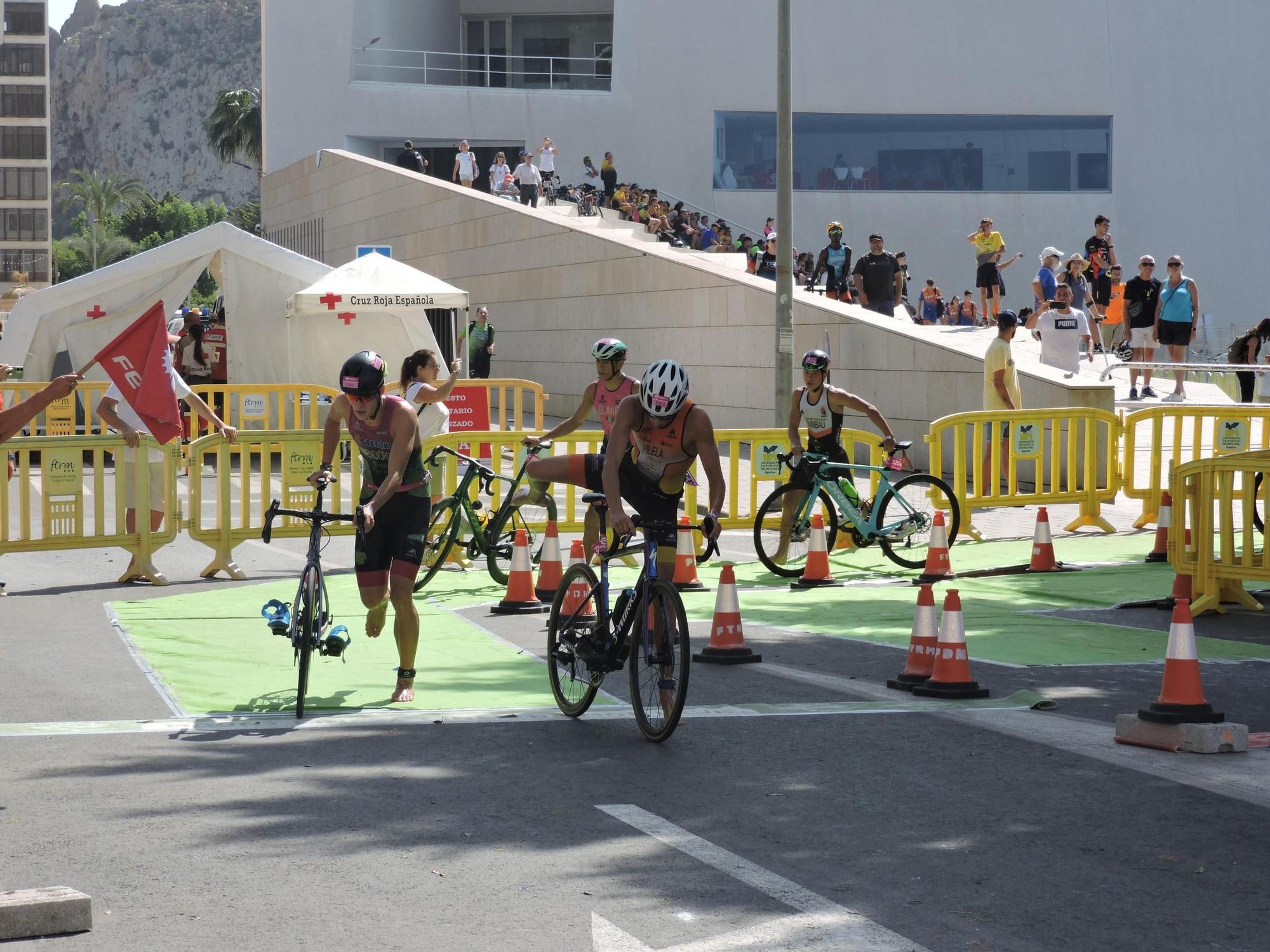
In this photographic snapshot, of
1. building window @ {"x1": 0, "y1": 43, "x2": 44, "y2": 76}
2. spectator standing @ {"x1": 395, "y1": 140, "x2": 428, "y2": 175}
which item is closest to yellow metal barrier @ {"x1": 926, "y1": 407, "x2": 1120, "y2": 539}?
spectator standing @ {"x1": 395, "y1": 140, "x2": 428, "y2": 175}

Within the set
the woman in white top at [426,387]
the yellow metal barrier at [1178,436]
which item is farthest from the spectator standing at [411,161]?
the woman in white top at [426,387]

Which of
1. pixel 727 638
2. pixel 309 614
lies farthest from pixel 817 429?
pixel 309 614

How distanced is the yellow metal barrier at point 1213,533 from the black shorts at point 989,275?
16679mm

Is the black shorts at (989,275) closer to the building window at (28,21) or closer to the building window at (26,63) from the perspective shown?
the building window at (26,63)

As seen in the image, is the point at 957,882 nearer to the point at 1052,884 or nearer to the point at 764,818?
the point at 1052,884

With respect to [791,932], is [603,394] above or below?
above

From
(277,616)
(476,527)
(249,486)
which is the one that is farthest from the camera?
(249,486)

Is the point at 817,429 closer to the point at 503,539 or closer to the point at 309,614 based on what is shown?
the point at 503,539

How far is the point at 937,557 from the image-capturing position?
43.8 ft

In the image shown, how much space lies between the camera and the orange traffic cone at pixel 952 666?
8.86 m

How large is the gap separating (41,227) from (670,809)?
127277mm

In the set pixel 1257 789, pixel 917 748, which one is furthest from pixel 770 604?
pixel 1257 789

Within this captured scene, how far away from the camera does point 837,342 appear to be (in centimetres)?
2520

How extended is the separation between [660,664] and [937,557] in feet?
20.1
